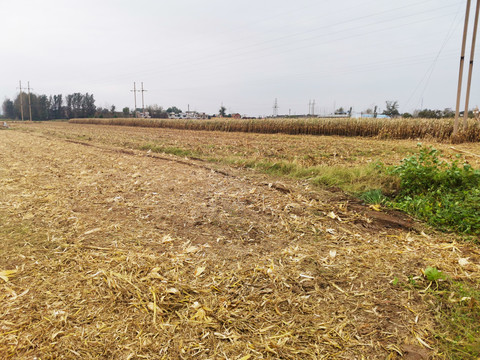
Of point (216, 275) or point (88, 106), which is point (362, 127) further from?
point (88, 106)

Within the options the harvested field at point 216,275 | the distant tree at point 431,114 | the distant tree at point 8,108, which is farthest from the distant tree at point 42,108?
the harvested field at point 216,275

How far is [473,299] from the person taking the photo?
2.39 meters

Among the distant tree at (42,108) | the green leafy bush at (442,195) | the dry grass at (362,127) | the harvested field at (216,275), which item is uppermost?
the distant tree at (42,108)

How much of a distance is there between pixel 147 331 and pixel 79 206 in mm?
3280

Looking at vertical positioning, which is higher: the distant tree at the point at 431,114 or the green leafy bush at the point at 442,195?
the distant tree at the point at 431,114

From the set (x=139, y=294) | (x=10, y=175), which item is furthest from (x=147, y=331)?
(x=10, y=175)

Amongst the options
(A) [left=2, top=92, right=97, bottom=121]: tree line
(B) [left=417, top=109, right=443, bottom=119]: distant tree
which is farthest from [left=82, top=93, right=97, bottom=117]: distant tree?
(B) [left=417, top=109, right=443, bottom=119]: distant tree

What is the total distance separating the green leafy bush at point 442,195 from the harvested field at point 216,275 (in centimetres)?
35

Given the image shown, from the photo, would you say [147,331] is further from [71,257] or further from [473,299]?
[473,299]

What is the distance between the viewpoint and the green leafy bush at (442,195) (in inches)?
160

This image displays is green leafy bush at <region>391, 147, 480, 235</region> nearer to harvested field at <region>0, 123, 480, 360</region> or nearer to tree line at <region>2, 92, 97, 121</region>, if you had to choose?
harvested field at <region>0, 123, 480, 360</region>

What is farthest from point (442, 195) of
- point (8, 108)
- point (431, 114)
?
point (8, 108)

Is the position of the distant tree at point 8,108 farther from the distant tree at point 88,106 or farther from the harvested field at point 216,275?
the harvested field at point 216,275

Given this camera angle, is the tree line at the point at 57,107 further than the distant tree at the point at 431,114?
Yes
